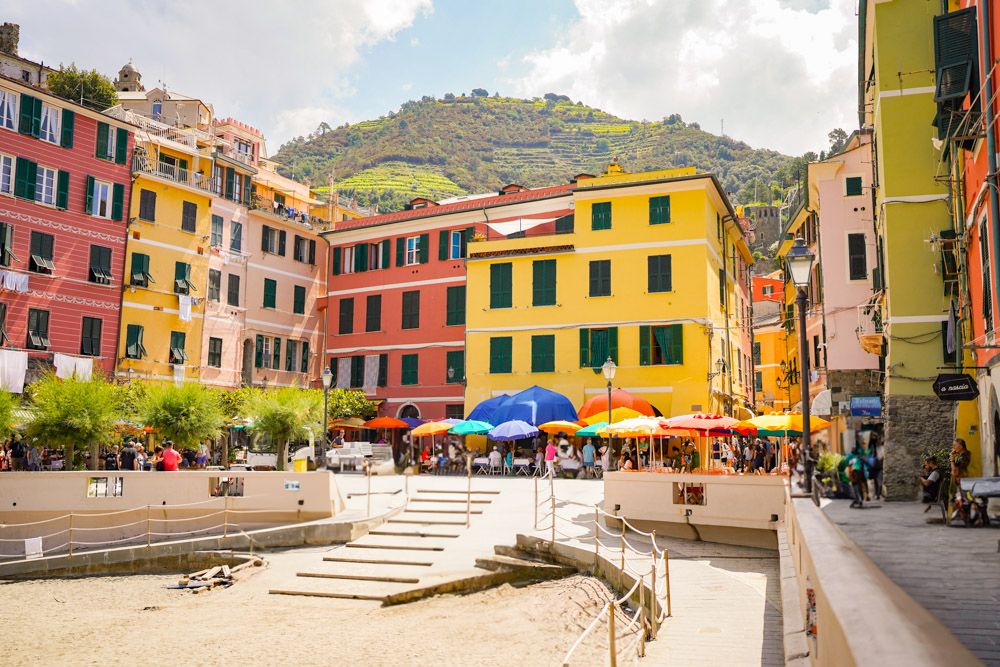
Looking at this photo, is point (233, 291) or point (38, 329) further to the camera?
point (233, 291)

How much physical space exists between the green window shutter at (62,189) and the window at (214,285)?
7.50 m

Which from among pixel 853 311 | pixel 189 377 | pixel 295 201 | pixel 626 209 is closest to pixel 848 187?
pixel 853 311

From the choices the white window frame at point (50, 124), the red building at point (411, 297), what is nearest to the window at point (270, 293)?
the red building at point (411, 297)

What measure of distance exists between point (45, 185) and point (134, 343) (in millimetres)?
7329

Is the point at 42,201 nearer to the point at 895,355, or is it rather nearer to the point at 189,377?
the point at 189,377

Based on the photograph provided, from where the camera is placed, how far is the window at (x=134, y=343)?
36.8 meters

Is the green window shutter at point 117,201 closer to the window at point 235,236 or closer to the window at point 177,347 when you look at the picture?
the window at point 177,347

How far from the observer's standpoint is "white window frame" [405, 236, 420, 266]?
43.3 m

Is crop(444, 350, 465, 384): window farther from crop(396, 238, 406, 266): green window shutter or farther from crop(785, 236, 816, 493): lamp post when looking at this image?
crop(785, 236, 816, 493): lamp post

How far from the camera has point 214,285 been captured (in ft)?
135

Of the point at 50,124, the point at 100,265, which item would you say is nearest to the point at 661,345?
the point at 100,265

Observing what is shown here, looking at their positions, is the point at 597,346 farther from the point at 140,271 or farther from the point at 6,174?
the point at 6,174

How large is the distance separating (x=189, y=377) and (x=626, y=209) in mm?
21205

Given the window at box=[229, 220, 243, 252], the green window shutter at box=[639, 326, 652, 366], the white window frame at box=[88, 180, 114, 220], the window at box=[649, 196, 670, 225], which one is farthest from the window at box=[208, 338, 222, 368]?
the window at box=[649, 196, 670, 225]
